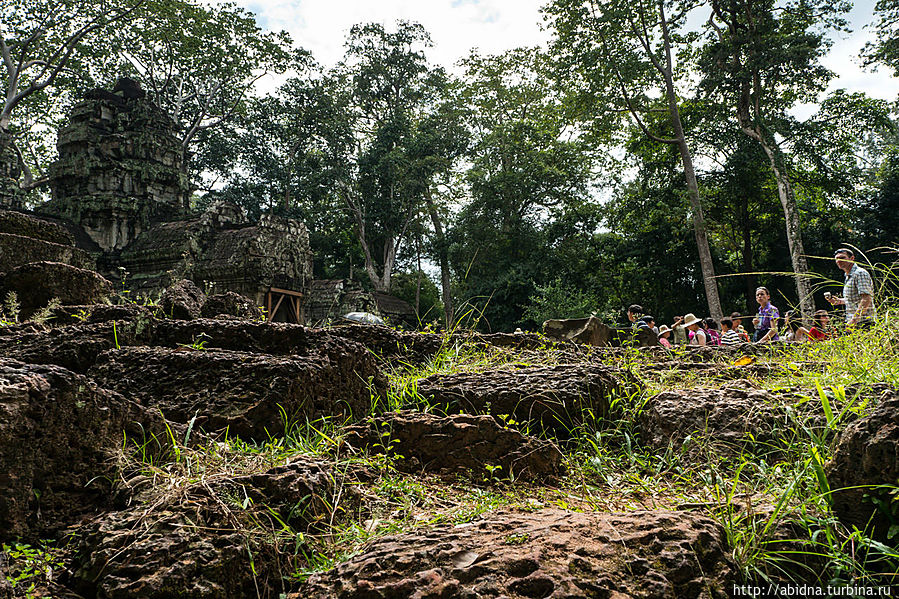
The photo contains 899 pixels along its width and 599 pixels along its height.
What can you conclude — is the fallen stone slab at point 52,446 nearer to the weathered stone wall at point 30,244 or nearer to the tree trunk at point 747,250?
the weathered stone wall at point 30,244

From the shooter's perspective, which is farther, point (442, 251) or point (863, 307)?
point (442, 251)

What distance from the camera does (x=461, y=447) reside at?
2672 millimetres

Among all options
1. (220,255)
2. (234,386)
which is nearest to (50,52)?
(220,255)

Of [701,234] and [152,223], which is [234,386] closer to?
[701,234]

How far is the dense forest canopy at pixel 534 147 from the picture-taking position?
19.2 meters

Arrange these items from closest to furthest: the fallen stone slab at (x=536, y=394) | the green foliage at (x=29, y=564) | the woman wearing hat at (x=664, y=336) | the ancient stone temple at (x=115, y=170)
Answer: the green foliage at (x=29, y=564) → the fallen stone slab at (x=536, y=394) → the woman wearing hat at (x=664, y=336) → the ancient stone temple at (x=115, y=170)

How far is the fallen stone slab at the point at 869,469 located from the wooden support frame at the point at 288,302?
1539cm

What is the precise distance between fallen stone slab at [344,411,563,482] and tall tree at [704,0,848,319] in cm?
1733

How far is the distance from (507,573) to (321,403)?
4.93 ft

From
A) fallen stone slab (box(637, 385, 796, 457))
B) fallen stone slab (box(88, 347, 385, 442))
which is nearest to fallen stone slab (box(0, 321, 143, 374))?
fallen stone slab (box(88, 347, 385, 442))

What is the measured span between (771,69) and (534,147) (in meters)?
11.0

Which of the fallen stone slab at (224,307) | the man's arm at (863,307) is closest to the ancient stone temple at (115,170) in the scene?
the fallen stone slab at (224,307)

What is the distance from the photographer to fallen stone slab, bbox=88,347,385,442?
267cm

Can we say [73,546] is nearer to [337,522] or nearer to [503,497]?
[337,522]
